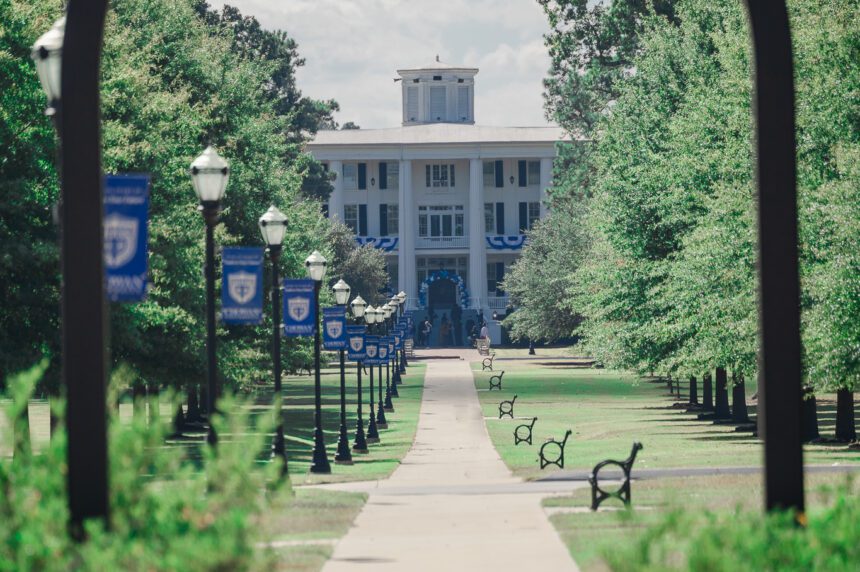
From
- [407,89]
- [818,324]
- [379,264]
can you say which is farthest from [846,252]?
[407,89]

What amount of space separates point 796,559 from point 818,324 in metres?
21.5

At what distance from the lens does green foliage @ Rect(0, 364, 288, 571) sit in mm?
8164

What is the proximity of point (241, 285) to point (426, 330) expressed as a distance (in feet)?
307

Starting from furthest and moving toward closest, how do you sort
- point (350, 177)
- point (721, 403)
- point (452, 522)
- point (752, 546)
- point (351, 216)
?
point (350, 177) < point (351, 216) < point (721, 403) < point (452, 522) < point (752, 546)

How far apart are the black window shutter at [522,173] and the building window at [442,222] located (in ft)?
17.6

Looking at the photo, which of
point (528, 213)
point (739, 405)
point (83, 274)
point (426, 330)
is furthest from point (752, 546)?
point (528, 213)

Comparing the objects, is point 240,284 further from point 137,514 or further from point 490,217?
point 490,217

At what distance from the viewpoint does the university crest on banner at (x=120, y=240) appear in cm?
1259

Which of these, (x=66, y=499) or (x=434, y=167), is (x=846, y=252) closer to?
(x=66, y=499)

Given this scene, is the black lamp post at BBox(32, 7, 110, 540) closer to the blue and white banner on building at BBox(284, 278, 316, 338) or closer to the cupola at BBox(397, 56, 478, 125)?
the blue and white banner on building at BBox(284, 278, 316, 338)

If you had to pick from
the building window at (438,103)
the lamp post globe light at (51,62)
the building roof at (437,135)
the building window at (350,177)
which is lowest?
the lamp post globe light at (51,62)

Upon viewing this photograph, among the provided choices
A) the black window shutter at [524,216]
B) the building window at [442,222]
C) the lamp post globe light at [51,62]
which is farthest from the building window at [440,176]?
the lamp post globe light at [51,62]

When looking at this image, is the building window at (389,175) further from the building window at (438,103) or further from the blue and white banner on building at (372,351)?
the blue and white banner on building at (372,351)

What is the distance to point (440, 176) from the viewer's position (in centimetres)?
12244
